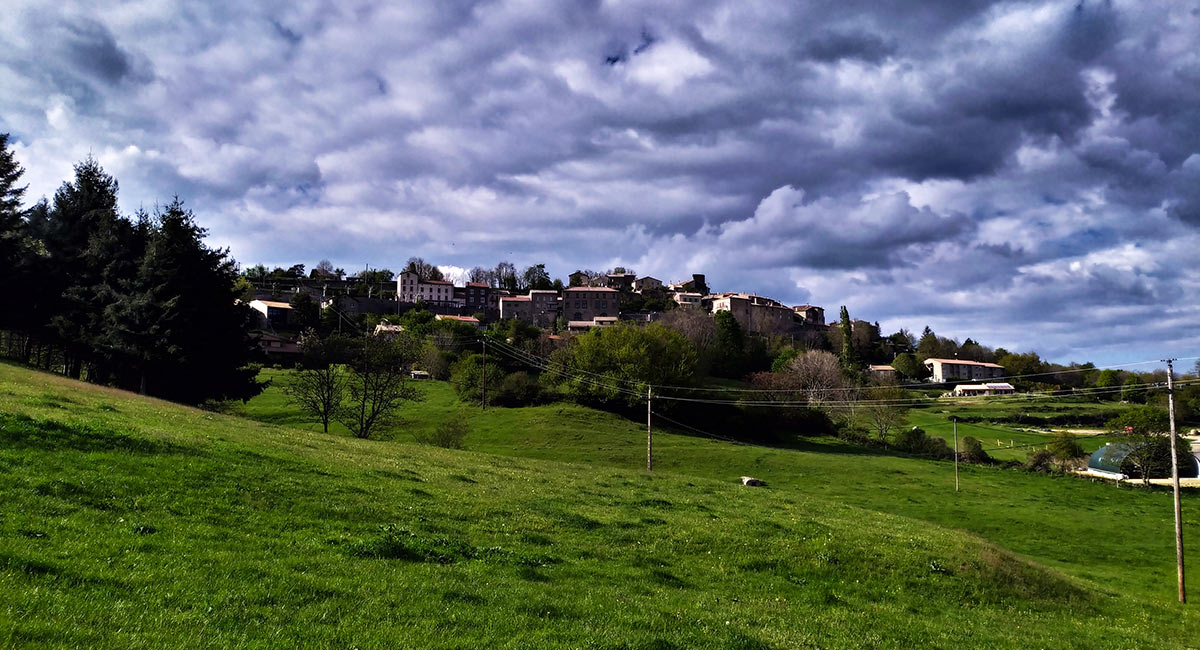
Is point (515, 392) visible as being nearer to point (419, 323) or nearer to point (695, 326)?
point (419, 323)

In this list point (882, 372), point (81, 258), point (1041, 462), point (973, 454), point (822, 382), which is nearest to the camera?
point (81, 258)

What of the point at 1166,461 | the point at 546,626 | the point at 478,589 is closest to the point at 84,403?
the point at 478,589

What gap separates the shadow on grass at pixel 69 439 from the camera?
678 inches

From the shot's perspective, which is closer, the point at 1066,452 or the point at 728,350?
the point at 1066,452

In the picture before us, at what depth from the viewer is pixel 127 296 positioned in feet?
175

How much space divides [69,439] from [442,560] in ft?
37.7

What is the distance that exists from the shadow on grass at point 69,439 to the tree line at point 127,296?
36.9 metres

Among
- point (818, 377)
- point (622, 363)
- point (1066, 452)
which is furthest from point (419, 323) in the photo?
point (1066, 452)

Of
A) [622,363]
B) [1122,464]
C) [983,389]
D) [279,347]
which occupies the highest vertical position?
[279,347]

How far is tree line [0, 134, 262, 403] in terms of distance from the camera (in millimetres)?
53000

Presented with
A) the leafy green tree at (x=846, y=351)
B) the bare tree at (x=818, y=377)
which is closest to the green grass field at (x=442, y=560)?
the bare tree at (x=818, y=377)

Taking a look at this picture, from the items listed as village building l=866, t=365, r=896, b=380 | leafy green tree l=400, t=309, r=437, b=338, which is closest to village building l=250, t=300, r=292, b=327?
leafy green tree l=400, t=309, r=437, b=338

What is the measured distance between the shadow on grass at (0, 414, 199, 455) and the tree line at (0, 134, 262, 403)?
3686 centimetres

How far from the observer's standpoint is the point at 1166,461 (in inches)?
3228
